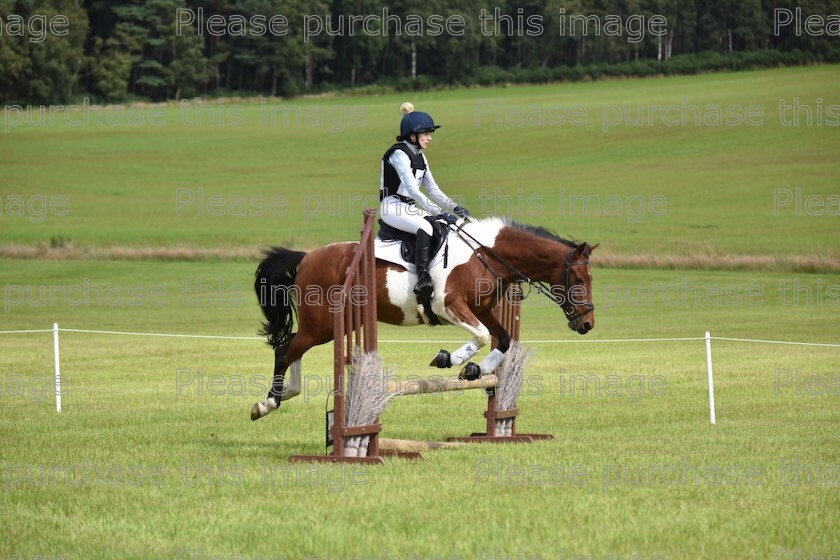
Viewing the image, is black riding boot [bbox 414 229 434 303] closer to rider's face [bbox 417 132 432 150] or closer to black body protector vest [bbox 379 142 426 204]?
black body protector vest [bbox 379 142 426 204]

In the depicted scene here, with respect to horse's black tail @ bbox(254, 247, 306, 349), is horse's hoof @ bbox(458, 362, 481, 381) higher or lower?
lower

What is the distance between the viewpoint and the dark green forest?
74688 mm

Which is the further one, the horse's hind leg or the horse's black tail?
the horse's black tail

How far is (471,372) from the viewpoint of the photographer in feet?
32.6

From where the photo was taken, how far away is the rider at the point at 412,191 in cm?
995

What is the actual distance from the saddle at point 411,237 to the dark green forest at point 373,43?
66.3 meters

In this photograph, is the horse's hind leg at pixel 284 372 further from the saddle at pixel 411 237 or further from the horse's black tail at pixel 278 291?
the saddle at pixel 411 237

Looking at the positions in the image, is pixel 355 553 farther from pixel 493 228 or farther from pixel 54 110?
pixel 54 110

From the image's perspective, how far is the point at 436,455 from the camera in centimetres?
959

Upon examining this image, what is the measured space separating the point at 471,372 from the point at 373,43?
75.4 meters

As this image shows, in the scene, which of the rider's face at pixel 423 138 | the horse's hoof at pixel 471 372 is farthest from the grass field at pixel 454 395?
the rider's face at pixel 423 138

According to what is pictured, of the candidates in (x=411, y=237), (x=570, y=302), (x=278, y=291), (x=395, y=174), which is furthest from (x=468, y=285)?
(x=278, y=291)

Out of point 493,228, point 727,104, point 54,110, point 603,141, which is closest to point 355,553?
point 493,228

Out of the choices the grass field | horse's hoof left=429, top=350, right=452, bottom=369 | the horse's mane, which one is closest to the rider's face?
the horse's mane
